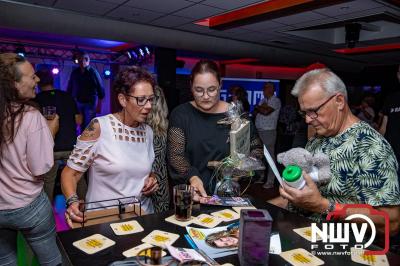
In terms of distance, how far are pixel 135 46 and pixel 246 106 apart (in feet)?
13.4

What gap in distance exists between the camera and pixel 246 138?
170 cm

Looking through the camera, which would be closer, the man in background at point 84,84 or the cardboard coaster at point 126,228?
the cardboard coaster at point 126,228

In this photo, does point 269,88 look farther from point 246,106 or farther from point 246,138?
point 246,138

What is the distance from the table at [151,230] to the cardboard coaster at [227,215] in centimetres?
4

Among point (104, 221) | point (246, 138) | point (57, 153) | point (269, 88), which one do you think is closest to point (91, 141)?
point (104, 221)

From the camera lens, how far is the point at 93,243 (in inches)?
43.2

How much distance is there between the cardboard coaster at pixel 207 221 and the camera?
1279 mm

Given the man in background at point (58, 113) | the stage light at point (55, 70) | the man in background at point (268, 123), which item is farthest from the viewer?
the stage light at point (55, 70)

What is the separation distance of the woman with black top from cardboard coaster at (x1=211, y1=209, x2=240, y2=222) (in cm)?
39

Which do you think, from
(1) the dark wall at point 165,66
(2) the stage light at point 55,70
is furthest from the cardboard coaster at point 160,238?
(2) the stage light at point 55,70

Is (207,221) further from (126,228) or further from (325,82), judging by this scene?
(325,82)

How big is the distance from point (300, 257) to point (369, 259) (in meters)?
0.22

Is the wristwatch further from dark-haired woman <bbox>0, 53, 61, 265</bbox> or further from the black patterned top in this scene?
dark-haired woman <bbox>0, 53, 61, 265</bbox>

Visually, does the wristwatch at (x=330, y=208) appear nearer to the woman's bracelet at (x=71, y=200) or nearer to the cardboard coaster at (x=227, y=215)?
the cardboard coaster at (x=227, y=215)
